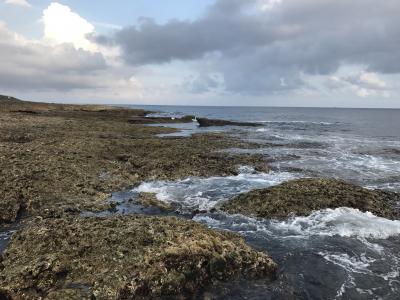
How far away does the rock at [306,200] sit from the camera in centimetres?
1769

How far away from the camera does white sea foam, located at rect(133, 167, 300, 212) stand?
19859 mm

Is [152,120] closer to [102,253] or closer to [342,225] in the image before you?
[342,225]

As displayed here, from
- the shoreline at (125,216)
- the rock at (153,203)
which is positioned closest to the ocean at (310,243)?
the shoreline at (125,216)

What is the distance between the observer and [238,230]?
15664 millimetres

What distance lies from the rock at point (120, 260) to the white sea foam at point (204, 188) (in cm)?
670

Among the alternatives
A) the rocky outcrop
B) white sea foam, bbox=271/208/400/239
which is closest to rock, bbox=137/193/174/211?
white sea foam, bbox=271/208/400/239

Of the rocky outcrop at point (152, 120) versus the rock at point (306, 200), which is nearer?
the rock at point (306, 200)

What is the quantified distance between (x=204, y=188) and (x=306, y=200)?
6538mm


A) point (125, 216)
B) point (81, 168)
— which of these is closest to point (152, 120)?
point (81, 168)

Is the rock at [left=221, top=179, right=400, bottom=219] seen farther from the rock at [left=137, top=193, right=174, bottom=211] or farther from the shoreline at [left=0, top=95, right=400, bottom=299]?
the rock at [left=137, top=193, right=174, bottom=211]

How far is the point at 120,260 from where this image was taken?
10.5m

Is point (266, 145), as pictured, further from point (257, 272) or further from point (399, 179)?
point (257, 272)

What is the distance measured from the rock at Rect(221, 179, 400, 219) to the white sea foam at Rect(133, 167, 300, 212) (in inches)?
75.8

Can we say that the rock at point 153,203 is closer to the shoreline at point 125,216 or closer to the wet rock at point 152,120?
the shoreline at point 125,216
